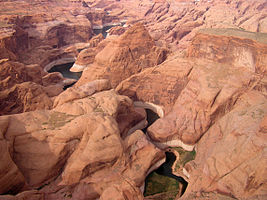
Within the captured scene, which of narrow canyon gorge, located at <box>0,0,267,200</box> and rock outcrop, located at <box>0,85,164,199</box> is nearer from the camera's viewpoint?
narrow canyon gorge, located at <box>0,0,267,200</box>

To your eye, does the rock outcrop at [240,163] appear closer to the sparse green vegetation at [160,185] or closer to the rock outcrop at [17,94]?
the sparse green vegetation at [160,185]

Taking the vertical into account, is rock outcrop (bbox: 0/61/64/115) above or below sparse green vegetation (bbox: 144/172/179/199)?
above

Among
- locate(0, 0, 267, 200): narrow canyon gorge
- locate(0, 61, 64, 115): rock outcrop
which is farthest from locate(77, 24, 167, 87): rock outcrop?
locate(0, 61, 64, 115): rock outcrop

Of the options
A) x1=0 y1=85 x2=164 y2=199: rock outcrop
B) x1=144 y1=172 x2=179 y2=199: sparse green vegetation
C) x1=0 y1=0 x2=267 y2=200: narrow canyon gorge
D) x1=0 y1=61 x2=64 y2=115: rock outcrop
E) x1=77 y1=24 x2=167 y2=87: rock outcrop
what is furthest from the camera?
x1=77 y1=24 x2=167 y2=87: rock outcrop

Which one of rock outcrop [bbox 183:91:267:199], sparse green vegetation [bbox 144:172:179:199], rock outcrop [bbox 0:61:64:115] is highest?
rock outcrop [bbox 183:91:267:199]

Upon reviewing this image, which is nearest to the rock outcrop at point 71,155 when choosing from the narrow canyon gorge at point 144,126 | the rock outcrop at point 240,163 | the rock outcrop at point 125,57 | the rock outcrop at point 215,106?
the narrow canyon gorge at point 144,126

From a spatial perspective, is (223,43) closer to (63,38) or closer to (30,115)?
(30,115)

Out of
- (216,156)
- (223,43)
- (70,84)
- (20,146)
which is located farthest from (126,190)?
(70,84)

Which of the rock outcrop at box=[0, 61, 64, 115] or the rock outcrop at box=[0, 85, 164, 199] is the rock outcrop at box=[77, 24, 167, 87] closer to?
the rock outcrop at box=[0, 61, 64, 115]

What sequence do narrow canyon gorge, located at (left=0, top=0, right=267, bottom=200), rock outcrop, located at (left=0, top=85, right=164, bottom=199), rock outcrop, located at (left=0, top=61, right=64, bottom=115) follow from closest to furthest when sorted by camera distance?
narrow canyon gorge, located at (left=0, top=0, right=267, bottom=200) → rock outcrop, located at (left=0, top=85, right=164, bottom=199) → rock outcrop, located at (left=0, top=61, right=64, bottom=115)
